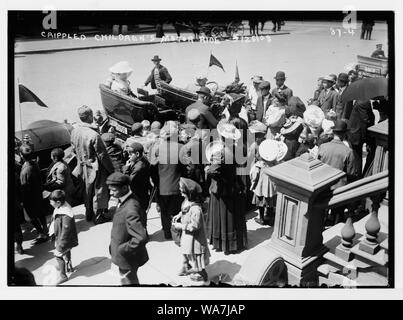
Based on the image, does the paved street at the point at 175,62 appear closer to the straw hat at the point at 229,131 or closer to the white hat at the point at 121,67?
the white hat at the point at 121,67

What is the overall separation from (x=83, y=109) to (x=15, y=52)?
3.62ft

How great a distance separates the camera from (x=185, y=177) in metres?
5.97

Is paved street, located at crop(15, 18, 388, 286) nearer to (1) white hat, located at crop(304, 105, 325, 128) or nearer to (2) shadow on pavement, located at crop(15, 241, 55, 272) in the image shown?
(2) shadow on pavement, located at crop(15, 241, 55, 272)

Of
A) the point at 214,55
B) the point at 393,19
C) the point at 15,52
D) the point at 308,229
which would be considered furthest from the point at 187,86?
the point at 308,229

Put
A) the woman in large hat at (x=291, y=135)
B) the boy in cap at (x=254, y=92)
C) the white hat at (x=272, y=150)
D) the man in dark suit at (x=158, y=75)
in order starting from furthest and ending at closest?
the man in dark suit at (x=158, y=75) < the boy in cap at (x=254, y=92) < the woman in large hat at (x=291, y=135) < the white hat at (x=272, y=150)

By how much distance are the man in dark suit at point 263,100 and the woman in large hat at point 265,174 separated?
1.68 metres

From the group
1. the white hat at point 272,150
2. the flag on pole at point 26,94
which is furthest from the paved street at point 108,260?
the flag on pole at point 26,94

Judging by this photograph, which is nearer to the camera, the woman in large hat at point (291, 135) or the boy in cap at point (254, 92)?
the woman in large hat at point (291, 135)

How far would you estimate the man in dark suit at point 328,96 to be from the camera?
771cm

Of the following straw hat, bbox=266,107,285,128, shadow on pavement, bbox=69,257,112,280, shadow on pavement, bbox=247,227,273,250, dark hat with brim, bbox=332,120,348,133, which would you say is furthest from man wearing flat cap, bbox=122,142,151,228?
dark hat with brim, bbox=332,120,348,133

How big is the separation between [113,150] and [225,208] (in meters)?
1.85

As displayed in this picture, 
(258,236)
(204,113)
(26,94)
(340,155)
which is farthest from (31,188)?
(340,155)

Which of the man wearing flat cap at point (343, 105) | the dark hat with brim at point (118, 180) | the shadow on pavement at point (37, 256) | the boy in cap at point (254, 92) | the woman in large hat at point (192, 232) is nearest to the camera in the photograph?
the dark hat with brim at point (118, 180)

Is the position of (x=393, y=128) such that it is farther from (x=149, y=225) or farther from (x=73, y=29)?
(x=73, y=29)
